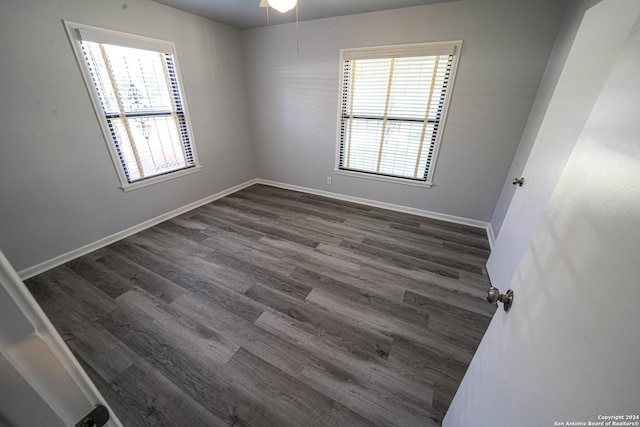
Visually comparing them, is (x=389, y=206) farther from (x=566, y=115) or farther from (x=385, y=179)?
(x=566, y=115)

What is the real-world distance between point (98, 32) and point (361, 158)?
3104 mm

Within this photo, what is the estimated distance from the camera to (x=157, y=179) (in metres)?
2.95

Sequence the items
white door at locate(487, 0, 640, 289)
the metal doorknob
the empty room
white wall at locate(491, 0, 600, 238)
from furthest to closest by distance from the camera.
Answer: white wall at locate(491, 0, 600, 238)
white door at locate(487, 0, 640, 289)
the metal doorknob
the empty room

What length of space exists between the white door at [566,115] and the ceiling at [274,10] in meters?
1.64

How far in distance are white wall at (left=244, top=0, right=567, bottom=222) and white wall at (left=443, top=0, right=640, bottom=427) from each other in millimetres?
2460

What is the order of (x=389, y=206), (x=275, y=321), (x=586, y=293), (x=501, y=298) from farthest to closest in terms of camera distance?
(x=389, y=206)
(x=275, y=321)
(x=501, y=298)
(x=586, y=293)

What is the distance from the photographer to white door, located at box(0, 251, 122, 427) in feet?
1.06

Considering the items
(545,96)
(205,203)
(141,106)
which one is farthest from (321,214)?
(545,96)

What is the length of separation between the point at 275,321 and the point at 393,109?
9.20 feet

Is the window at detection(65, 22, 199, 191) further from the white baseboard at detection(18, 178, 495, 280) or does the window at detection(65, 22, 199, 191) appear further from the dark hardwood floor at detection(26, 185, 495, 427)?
the dark hardwood floor at detection(26, 185, 495, 427)

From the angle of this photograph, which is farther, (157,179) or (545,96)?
(157,179)

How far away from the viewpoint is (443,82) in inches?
106

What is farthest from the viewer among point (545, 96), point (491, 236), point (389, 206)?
point (389, 206)

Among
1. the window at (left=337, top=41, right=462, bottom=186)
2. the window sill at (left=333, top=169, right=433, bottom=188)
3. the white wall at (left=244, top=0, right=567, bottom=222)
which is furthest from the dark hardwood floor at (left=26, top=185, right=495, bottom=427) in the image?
the window at (left=337, top=41, right=462, bottom=186)
